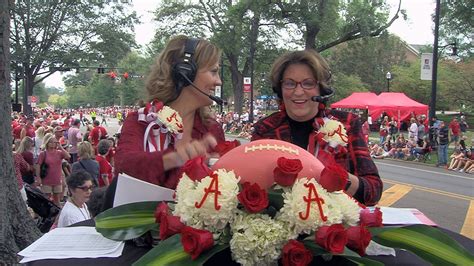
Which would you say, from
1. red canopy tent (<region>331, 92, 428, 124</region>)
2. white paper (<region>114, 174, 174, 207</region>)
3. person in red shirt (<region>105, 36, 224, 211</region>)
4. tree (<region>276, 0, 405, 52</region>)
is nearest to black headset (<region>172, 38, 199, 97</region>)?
person in red shirt (<region>105, 36, 224, 211</region>)

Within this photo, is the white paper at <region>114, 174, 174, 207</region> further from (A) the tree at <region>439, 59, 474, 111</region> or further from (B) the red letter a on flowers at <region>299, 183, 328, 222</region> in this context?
(A) the tree at <region>439, 59, 474, 111</region>

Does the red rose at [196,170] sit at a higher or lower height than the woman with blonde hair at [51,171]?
higher

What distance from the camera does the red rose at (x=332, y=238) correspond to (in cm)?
117

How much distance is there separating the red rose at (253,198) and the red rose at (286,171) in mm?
64

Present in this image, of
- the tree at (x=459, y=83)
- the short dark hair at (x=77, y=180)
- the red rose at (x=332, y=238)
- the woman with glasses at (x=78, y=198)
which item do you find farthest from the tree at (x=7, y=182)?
the tree at (x=459, y=83)

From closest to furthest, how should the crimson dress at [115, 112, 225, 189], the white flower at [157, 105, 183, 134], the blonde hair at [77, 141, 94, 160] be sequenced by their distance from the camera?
1. the crimson dress at [115, 112, 225, 189]
2. the white flower at [157, 105, 183, 134]
3. the blonde hair at [77, 141, 94, 160]

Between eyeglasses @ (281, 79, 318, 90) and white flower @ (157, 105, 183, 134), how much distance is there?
525 mm

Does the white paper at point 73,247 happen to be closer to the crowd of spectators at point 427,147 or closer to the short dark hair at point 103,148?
the short dark hair at point 103,148

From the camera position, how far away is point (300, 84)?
231cm

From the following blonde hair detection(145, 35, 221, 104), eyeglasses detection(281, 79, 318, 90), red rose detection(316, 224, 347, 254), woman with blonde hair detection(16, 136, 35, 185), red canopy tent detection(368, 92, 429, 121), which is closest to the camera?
red rose detection(316, 224, 347, 254)

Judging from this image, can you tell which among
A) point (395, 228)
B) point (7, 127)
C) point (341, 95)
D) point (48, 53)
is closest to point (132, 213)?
point (395, 228)

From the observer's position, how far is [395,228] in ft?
4.34

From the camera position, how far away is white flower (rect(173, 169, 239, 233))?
124 centimetres

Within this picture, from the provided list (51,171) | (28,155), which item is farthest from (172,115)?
(28,155)
